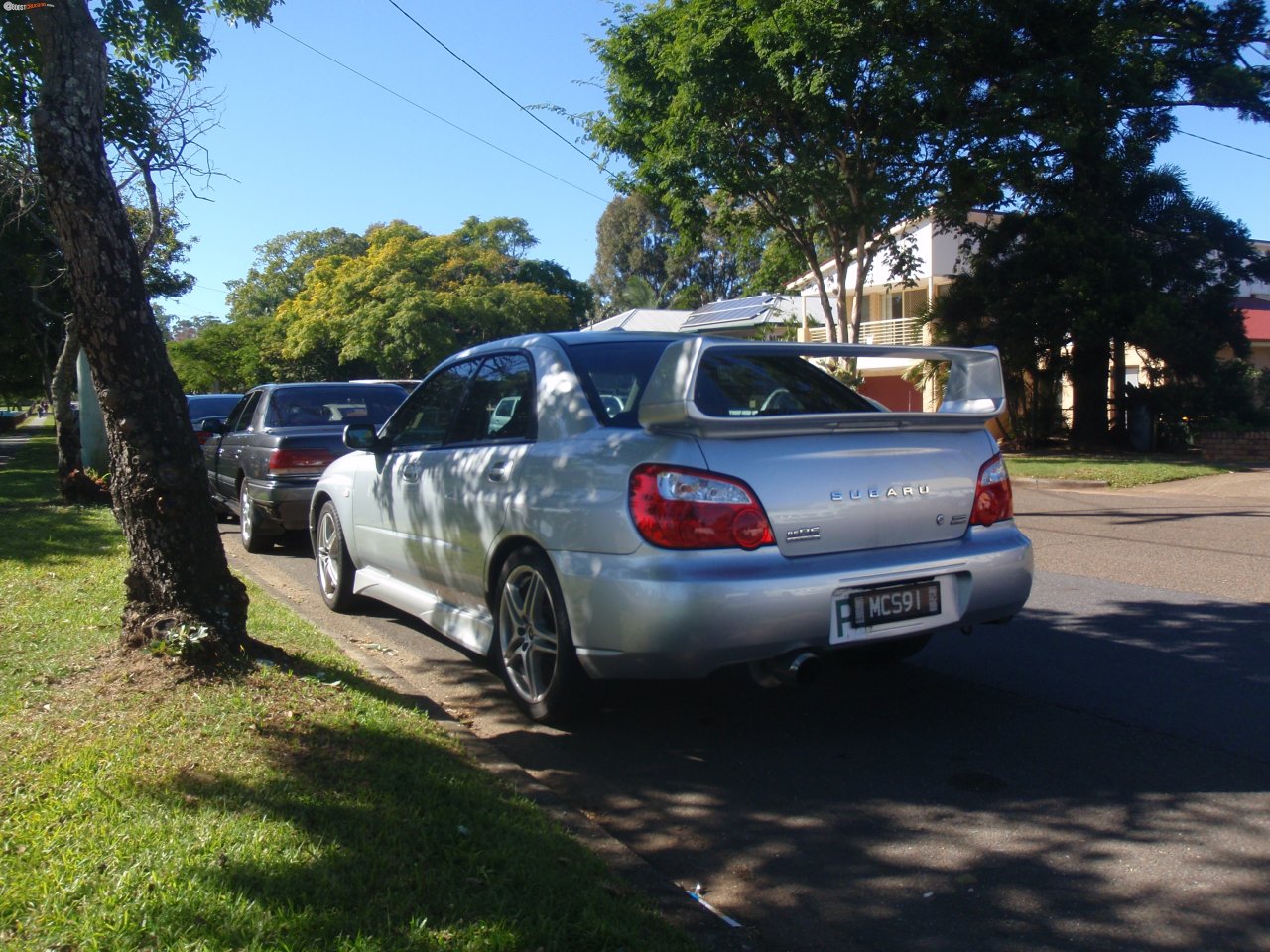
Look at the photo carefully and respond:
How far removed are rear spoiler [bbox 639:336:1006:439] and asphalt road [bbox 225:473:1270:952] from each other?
1.28 metres

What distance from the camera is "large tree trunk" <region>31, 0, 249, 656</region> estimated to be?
4.57 meters

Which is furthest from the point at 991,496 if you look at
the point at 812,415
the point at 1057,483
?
the point at 1057,483

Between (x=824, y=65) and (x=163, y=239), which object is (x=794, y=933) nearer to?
(x=824, y=65)

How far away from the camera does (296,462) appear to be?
9367 millimetres

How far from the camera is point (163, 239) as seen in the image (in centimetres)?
1805

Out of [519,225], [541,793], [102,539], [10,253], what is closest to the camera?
[541,793]

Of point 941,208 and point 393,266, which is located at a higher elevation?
point 393,266

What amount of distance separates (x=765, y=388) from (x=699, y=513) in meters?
1.08

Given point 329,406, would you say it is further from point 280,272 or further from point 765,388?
point 280,272

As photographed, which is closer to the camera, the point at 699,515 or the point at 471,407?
the point at 699,515

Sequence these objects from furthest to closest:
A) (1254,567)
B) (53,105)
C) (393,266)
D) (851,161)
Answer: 1. (393,266)
2. (851,161)
3. (1254,567)
4. (53,105)

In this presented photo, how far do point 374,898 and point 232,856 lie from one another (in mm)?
486

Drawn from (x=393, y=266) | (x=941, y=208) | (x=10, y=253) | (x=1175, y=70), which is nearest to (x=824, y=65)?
(x=941, y=208)

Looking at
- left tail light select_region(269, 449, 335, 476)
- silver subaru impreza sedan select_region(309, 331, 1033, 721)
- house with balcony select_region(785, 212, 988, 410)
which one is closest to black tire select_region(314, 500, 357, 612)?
silver subaru impreza sedan select_region(309, 331, 1033, 721)
